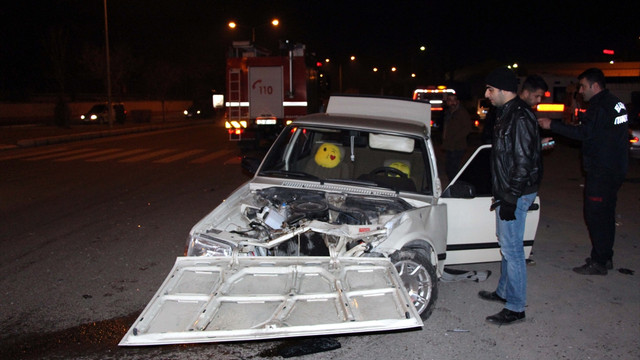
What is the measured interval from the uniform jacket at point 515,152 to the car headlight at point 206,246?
84.4 inches

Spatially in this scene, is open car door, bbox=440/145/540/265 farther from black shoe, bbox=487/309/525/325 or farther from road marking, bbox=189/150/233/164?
road marking, bbox=189/150/233/164

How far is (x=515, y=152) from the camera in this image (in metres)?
4.30

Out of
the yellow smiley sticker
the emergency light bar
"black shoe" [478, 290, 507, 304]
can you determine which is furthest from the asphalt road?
the emergency light bar

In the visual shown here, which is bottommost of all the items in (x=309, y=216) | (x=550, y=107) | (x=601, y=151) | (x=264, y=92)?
(x=309, y=216)

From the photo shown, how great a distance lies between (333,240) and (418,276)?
75cm

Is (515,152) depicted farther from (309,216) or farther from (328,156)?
(328,156)

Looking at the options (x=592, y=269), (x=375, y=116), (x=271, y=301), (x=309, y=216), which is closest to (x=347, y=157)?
(x=375, y=116)

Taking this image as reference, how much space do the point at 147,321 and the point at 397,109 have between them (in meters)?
4.19

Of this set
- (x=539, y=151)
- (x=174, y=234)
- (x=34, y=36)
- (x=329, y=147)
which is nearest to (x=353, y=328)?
(x=539, y=151)

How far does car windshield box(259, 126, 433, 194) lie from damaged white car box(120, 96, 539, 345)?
0.05ft

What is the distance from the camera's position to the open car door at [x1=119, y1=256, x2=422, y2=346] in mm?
2863

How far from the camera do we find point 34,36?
52.7 m

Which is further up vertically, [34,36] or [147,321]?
[34,36]

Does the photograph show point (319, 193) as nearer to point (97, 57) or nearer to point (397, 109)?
point (397, 109)
